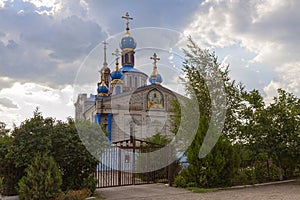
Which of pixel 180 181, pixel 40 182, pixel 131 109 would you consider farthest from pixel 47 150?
pixel 131 109

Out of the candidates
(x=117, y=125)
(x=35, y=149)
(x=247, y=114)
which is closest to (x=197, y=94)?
(x=247, y=114)

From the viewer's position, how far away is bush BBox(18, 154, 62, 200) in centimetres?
877

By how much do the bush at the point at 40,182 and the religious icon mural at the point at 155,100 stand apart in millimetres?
23016

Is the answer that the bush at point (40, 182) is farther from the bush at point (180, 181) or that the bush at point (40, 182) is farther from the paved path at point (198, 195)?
the bush at point (180, 181)

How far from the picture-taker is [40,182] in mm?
8828

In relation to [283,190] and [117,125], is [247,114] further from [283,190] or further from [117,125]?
[117,125]

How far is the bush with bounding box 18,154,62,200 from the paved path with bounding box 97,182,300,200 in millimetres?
1854

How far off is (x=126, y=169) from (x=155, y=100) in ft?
61.5

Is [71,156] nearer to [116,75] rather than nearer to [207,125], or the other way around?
[207,125]

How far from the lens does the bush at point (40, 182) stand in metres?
8.77

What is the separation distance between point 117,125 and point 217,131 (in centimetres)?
1938

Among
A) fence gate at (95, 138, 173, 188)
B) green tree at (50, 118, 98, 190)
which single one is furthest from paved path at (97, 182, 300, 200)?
green tree at (50, 118, 98, 190)

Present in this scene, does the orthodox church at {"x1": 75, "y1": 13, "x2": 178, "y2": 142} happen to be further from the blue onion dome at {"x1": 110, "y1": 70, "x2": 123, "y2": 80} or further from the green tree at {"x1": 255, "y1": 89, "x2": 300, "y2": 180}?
the green tree at {"x1": 255, "y1": 89, "x2": 300, "y2": 180}

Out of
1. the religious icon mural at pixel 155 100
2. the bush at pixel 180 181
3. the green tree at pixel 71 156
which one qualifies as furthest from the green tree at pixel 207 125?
the religious icon mural at pixel 155 100
